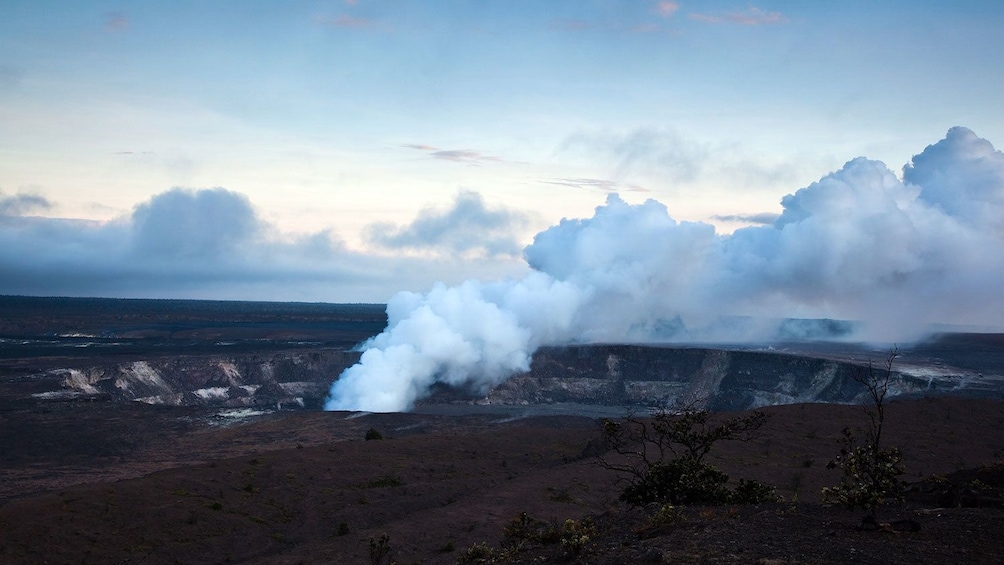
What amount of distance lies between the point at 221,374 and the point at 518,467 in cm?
4478

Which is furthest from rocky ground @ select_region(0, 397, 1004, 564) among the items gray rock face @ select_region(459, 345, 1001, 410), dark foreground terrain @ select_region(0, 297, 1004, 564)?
gray rock face @ select_region(459, 345, 1001, 410)

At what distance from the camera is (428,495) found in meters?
29.9

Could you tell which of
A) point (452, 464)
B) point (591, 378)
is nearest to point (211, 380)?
point (591, 378)

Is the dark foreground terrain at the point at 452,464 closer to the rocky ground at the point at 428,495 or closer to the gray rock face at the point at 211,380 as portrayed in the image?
the rocky ground at the point at 428,495

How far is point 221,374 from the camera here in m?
71.9

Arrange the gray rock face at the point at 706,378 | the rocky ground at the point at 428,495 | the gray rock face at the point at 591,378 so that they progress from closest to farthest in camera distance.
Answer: the rocky ground at the point at 428,495 → the gray rock face at the point at 706,378 → the gray rock face at the point at 591,378

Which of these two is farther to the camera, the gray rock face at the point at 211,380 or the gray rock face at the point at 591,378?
the gray rock face at the point at 211,380

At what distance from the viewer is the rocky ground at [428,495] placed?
42.5ft


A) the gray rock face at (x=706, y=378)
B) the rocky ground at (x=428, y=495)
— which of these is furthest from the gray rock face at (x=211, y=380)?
the gray rock face at (x=706, y=378)

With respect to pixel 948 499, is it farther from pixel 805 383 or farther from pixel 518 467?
pixel 805 383

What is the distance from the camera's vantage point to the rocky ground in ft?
42.5

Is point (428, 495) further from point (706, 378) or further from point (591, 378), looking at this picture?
point (591, 378)

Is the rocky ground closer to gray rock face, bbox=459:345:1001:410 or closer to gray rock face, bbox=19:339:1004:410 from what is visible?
gray rock face, bbox=19:339:1004:410

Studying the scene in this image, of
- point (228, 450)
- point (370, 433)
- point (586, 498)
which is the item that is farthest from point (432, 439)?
point (586, 498)
